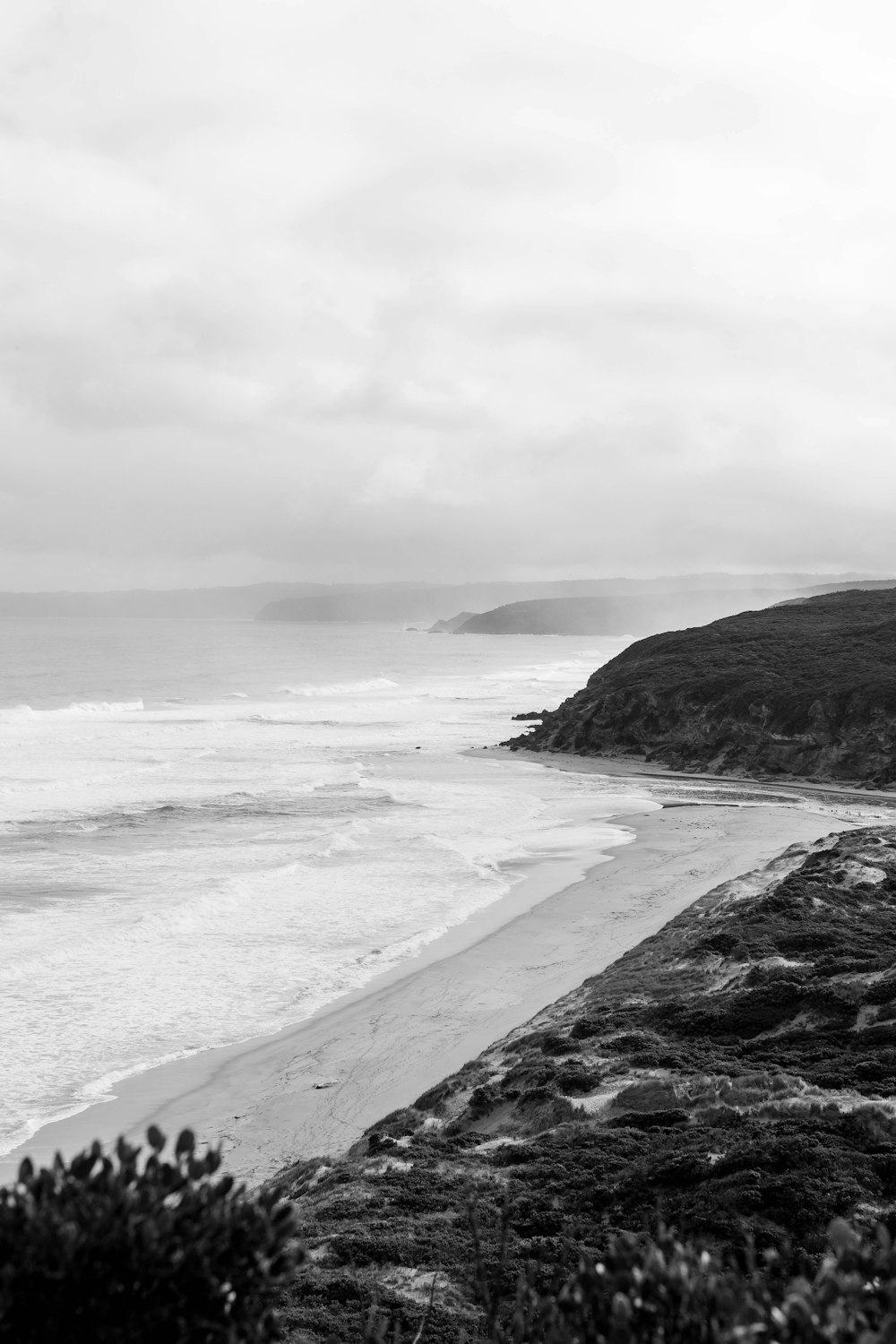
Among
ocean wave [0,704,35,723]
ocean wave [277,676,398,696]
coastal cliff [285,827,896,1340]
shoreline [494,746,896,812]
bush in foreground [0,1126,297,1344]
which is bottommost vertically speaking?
shoreline [494,746,896,812]

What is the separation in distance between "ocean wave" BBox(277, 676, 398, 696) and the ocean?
63.5ft

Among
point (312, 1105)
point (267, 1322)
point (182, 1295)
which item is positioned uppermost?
point (182, 1295)

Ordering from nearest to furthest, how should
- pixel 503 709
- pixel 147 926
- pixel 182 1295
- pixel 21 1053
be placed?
pixel 182 1295 → pixel 21 1053 → pixel 147 926 → pixel 503 709

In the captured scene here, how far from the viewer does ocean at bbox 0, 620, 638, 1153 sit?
51.0 ft

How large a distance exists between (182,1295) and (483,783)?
39707mm

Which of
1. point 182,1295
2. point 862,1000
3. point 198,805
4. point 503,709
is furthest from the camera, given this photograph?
point 503,709

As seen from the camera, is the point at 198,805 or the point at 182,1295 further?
the point at 198,805

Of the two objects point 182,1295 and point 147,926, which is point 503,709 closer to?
point 147,926

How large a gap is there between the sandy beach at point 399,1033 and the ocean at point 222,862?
571 millimetres

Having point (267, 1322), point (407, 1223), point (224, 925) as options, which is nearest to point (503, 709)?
point (224, 925)

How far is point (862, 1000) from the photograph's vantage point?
1228cm

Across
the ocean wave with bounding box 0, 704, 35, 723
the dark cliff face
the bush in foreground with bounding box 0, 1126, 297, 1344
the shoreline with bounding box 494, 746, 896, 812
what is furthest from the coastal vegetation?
the ocean wave with bounding box 0, 704, 35, 723

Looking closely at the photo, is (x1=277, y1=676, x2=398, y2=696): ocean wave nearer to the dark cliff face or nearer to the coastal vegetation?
the dark cliff face

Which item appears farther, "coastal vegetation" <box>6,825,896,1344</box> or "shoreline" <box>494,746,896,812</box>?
"shoreline" <box>494,746,896,812</box>
